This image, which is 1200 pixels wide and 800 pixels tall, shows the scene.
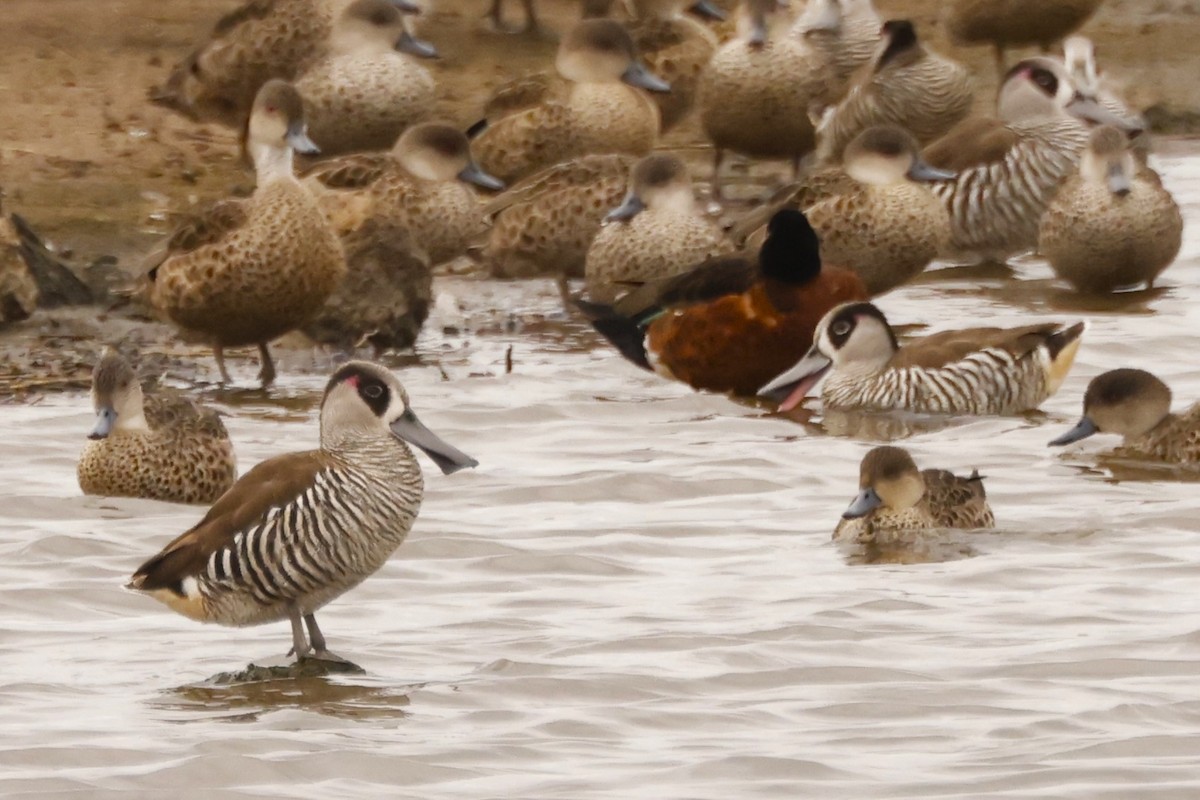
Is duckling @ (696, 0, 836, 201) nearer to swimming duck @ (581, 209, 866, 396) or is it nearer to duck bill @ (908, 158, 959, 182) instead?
duck bill @ (908, 158, 959, 182)

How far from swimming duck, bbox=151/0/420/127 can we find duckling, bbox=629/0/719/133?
4.88ft

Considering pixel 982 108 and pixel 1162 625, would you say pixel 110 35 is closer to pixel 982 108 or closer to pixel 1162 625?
pixel 982 108

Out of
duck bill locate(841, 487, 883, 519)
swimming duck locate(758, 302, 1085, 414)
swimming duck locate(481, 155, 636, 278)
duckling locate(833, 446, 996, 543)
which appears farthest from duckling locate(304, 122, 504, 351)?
duck bill locate(841, 487, 883, 519)

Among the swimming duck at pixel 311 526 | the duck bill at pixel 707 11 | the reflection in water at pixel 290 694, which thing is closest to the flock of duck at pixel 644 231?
the swimming duck at pixel 311 526

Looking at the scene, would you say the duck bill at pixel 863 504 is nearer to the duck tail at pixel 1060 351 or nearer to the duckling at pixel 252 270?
the duck tail at pixel 1060 351

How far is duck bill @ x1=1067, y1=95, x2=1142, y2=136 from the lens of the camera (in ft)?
45.2

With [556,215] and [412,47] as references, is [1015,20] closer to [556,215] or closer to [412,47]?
[412,47]

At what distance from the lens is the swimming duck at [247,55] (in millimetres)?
14242

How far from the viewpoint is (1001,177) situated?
42.1 feet

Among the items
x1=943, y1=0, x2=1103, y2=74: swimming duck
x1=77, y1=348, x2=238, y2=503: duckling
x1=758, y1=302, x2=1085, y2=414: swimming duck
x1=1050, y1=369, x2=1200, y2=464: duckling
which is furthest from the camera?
x1=943, y1=0, x2=1103, y2=74: swimming duck

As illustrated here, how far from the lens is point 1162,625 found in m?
6.80

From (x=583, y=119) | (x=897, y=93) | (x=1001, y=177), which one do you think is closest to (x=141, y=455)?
(x=583, y=119)

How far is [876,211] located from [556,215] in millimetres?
1453

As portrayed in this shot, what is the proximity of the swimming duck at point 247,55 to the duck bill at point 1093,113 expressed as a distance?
371cm
